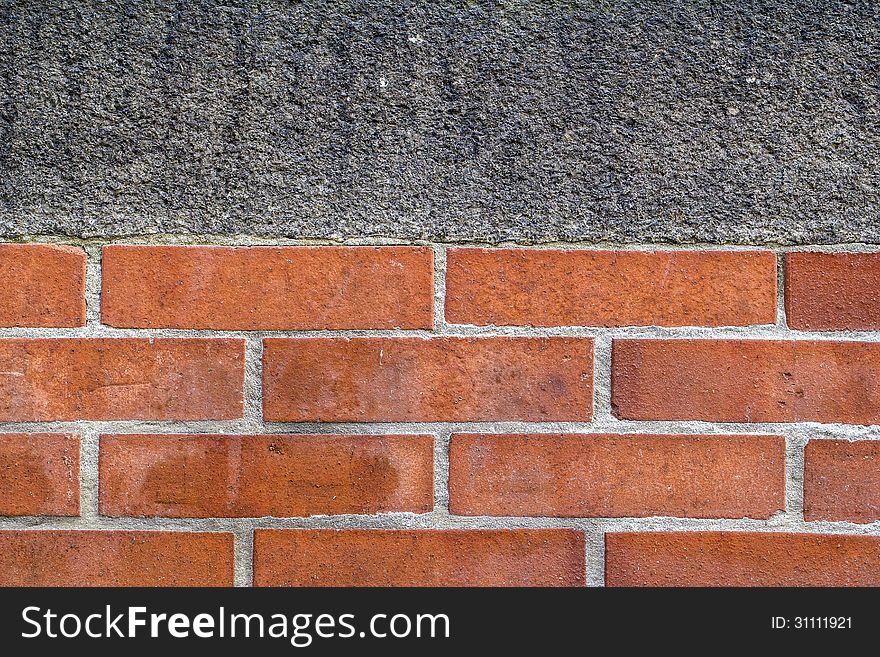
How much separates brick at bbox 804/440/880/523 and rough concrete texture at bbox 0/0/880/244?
206 mm

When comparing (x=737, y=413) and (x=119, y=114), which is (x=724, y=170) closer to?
(x=737, y=413)

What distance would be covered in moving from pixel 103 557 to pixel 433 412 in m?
0.35

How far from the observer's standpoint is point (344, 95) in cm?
64

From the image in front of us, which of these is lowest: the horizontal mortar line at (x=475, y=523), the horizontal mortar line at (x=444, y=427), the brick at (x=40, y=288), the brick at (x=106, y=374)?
the horizontal mortar line at (x=475, y=523)

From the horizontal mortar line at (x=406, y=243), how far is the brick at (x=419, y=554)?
0.93ft

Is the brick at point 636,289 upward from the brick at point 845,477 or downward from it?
upward

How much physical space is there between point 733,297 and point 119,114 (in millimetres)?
622

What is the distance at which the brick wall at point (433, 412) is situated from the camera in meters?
0.65

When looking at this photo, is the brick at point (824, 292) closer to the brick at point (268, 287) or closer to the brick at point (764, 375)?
the brick at point (764, 375)

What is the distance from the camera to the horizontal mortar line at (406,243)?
65cm

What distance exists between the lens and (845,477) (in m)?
0.65

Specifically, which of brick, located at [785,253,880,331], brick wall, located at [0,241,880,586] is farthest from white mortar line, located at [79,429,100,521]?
brick, located at [785,253,880,331]

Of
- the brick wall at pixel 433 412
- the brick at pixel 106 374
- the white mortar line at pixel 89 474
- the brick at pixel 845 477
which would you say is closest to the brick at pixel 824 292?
the brick wall at pixel 433 412
